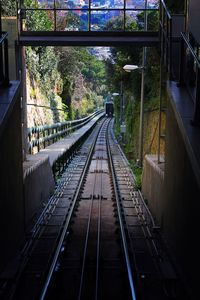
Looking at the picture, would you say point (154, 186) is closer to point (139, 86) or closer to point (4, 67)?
point (4, 67)

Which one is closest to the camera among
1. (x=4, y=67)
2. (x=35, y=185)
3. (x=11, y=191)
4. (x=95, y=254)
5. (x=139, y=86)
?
(x=11, y=191)

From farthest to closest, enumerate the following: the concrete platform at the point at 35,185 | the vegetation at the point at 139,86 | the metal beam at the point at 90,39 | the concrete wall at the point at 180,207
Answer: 1. the vegetation at the point at 139,86
2. the metal beam at the point at 90,39
3. the concrete platform at the point at 35,185
4. the concrete wall at the point at 180,207

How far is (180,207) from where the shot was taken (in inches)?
245

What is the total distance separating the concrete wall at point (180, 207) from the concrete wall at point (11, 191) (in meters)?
2.45

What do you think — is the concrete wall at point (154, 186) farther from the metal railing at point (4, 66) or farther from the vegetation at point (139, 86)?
the vegetation at point (139, 86)

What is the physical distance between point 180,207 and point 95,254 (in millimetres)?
2235

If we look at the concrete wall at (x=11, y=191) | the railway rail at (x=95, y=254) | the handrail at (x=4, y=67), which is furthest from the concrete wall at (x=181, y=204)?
the handrail at (x=4, y=67)

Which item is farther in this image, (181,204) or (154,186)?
(154,186)

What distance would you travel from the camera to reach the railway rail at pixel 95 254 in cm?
609

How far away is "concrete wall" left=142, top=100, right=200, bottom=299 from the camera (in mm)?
5204

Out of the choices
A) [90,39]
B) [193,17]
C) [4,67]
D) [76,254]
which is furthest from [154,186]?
[4,67]

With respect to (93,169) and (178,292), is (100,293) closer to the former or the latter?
(178,292)

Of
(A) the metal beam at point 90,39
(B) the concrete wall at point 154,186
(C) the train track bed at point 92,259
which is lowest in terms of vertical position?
(C) the train track bed at point 92,259

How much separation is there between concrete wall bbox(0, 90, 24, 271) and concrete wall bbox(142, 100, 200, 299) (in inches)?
96.5
